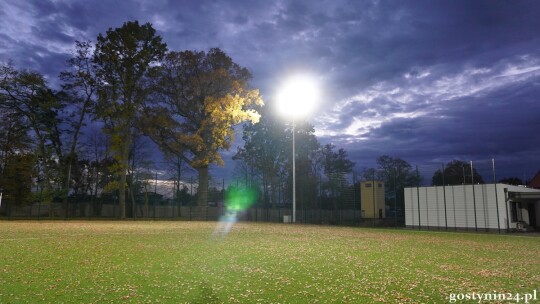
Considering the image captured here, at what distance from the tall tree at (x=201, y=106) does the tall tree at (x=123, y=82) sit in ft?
6.38

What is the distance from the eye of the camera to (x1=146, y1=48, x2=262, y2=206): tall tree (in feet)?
128

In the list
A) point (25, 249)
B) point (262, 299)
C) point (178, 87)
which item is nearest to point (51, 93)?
point (178, 87)

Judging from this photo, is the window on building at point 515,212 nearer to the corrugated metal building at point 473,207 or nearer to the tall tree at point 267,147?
the corrugated metal building at point 473,207

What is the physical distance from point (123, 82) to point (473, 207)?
111ft

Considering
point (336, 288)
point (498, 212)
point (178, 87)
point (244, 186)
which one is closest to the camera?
point (336, 288)

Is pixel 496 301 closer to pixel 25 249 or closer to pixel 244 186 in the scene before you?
pixel 25 249

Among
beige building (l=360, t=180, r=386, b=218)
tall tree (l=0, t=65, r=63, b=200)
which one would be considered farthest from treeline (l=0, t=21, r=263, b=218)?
beige building (l=360, t=180, r=386, b=218)

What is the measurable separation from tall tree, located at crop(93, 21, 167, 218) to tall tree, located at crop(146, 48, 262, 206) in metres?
1.94

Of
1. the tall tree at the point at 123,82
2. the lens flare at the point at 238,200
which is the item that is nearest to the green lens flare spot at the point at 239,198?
the lens flare at the point at 238,200

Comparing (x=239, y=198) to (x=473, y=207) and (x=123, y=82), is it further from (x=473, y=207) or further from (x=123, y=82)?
(x=473, y=207)

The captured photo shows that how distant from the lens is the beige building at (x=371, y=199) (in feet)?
138

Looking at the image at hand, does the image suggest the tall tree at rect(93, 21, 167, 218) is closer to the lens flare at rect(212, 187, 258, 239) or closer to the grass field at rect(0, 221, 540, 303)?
the lens flare at rect(212, 187, 258, 239)

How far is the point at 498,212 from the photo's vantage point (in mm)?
28312

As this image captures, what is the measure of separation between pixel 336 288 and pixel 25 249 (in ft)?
36.3
